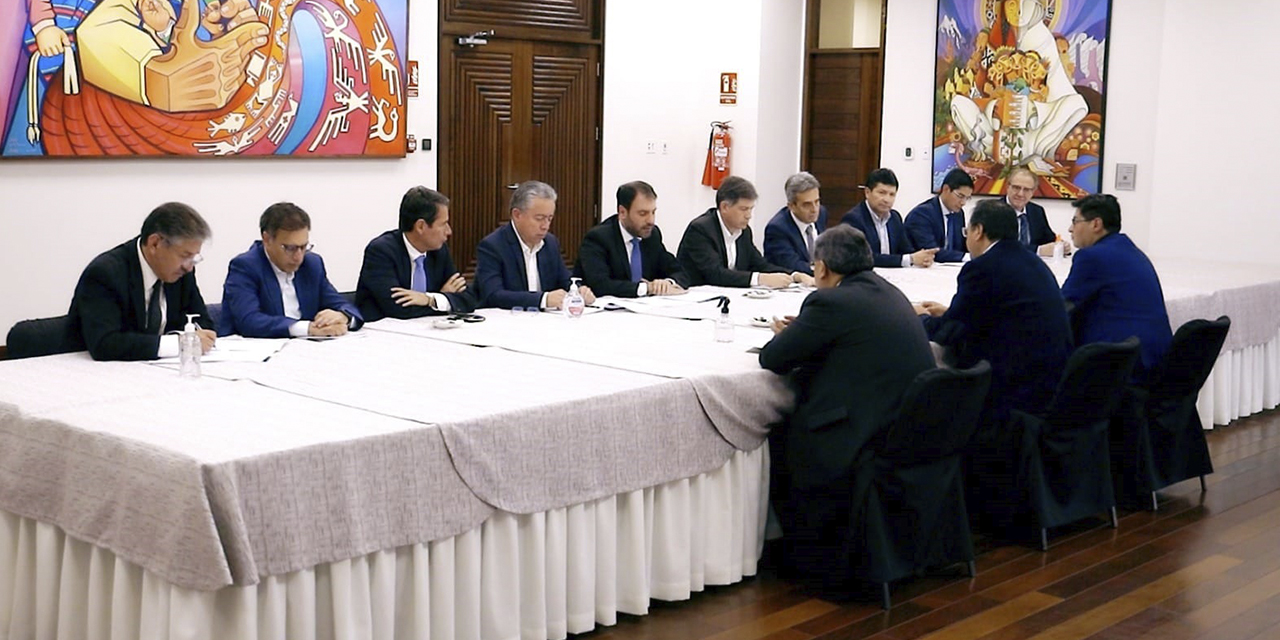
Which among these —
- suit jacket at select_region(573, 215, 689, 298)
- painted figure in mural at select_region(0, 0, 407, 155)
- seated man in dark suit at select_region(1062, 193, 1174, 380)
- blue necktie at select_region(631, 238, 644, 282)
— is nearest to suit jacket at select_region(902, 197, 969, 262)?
suit jacket at select_region(573, 215, 689, 298)

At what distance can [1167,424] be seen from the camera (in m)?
5.52

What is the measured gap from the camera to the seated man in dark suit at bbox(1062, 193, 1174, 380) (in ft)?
18.1

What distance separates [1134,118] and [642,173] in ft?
12.4

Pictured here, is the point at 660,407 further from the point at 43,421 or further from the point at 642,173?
the point at 642,173

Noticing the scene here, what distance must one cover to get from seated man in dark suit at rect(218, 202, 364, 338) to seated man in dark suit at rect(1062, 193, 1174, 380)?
9.56 feet

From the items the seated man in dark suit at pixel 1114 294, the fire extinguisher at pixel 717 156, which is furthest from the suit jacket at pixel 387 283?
the fire extinguisher at pixel 717 156

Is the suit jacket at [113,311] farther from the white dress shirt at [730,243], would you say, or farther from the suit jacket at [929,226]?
the suit jacket at [929,226]

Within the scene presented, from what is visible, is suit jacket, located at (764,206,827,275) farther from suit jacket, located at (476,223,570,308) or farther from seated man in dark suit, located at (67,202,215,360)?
seated man in dark suit, located at (67,202,215,360)

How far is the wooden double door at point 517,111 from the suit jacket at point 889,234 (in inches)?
116

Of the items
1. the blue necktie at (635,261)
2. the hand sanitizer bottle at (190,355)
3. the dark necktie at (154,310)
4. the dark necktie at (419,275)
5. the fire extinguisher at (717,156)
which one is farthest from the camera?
the fire extinguisher at (717,156)

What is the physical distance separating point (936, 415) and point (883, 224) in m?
4.11

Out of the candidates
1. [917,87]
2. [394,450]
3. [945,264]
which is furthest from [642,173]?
[394,450]

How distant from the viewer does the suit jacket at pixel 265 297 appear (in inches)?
192

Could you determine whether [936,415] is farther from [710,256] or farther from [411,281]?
[710,256]
